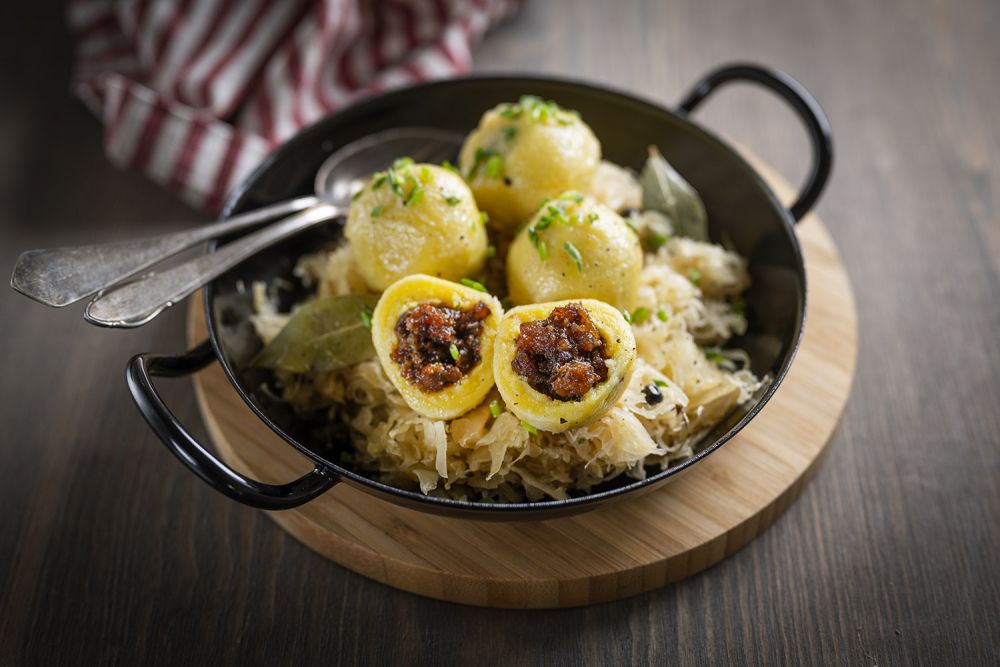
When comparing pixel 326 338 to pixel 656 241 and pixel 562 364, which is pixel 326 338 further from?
pixel 656 241

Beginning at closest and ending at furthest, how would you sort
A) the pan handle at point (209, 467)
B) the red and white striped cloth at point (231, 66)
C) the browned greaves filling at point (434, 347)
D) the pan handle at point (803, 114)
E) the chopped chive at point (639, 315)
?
the pan handle at point (209, 467)
the browned greaves filling at point (434, 347)
the chopped chive at point (639, 315)
the pan handle at point (803, 114)
the red and white striped cloth at point (231, 66)

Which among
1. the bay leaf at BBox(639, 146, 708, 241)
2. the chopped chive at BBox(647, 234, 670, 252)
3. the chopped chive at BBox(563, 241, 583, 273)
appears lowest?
the chopped chive at BBox(563, 241, 583, 273)

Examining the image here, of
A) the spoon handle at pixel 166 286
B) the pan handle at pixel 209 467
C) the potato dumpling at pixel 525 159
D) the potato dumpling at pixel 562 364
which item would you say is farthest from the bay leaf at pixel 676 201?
the pan handle at pixel 209 467

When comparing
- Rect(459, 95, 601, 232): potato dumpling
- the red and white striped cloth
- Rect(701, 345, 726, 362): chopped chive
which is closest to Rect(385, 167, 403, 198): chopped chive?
Rect(459, 95, 601, 232): potato dumpling

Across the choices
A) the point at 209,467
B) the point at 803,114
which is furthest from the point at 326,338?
the point at 803,114

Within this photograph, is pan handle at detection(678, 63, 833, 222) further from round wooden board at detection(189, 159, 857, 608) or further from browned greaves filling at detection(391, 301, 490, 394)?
browned greaves filling at detection(391, 301, 490, 394)

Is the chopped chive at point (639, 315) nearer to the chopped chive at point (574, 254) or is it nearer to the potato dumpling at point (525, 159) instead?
the chopped chive at point (574, 254)
